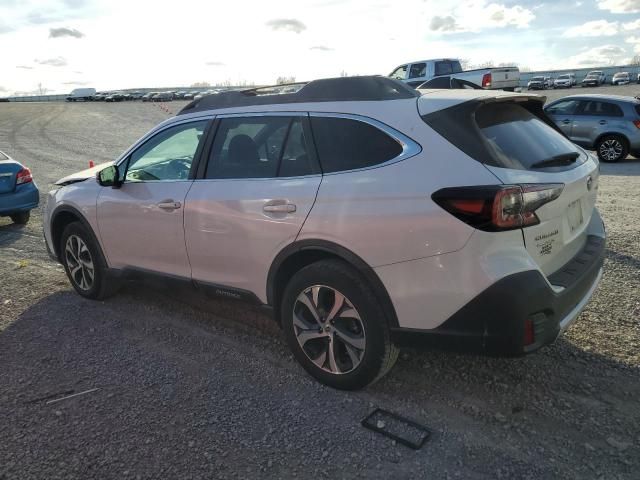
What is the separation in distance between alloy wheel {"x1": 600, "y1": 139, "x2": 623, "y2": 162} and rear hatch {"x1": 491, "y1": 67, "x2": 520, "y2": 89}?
9764mm

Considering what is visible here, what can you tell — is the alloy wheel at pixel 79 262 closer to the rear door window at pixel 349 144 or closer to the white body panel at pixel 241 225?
the white body panel at pixel 241 225

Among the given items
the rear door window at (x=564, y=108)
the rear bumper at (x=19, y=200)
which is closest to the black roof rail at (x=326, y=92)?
the rear bumper at (x=19, y=200)

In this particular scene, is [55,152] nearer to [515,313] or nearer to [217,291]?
[217,291]

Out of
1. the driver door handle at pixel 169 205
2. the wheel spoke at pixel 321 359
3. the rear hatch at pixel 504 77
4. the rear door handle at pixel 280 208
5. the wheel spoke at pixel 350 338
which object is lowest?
the wheel spoke at pixel 321 359

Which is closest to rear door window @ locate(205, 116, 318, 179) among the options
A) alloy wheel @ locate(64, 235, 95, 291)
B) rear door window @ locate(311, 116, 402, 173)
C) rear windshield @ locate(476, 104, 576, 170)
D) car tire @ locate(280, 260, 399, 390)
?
rear door window @ locate(311, 116, 402, 173)

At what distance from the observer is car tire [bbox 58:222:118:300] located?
16.0ft

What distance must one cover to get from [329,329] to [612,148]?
12313mm

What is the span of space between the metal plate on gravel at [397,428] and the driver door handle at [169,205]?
6.60 ft

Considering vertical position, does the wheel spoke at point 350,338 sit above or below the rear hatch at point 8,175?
below

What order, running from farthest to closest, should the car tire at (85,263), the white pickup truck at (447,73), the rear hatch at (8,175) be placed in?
the white pickup truck at (447,73)
the rear hatch at (8,175)
the car tire at (85,263)

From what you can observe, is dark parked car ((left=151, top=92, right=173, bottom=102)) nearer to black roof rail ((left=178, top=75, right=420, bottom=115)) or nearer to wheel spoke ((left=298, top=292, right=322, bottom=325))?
black roof rail ((left=178, top=75, right=420, bottom=115))

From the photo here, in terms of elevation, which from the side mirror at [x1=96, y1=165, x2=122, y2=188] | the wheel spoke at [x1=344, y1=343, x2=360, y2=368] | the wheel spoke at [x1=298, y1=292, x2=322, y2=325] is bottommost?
the wheel spoke at [x1=344, y1=343, x2=360, y2=368]

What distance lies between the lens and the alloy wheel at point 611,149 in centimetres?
1302

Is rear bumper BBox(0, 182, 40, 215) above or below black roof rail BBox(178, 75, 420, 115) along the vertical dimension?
below
